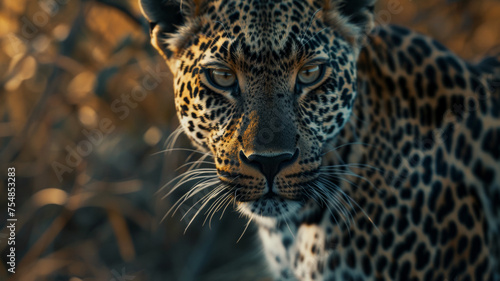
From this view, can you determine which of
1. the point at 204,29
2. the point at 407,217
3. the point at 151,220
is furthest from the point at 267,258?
the point at 151,220

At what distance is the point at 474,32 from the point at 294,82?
6.10m

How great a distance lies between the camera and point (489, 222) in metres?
3.75

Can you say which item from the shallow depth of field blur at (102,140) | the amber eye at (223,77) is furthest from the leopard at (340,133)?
the shallow depth of field blur at (102,140)

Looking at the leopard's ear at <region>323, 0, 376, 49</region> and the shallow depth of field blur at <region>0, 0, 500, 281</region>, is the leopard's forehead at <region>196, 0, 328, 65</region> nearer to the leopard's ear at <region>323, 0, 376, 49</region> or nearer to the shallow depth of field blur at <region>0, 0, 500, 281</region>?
the leopard's ear at <region>323, 0, 376, 49</region>

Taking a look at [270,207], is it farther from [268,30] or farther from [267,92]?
[268,30]

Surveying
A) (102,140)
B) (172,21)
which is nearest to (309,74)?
(172,21)

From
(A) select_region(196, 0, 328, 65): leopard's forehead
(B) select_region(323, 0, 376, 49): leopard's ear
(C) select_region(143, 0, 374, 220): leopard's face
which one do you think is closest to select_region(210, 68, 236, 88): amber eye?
(C) select_region(143, 0, 374, 220): leopard's face

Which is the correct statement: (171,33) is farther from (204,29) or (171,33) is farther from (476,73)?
(476,73)

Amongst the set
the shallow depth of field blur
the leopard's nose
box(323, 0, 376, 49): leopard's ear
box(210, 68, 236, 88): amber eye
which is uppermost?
box(323, 0, 376, 49): leopard's ear

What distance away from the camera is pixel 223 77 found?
10.5ft

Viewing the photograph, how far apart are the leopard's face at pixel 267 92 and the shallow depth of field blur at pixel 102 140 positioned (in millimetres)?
1703

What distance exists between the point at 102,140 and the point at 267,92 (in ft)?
15.8

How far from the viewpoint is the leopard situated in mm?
3086

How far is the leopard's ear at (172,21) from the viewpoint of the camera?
3355 millimetres
